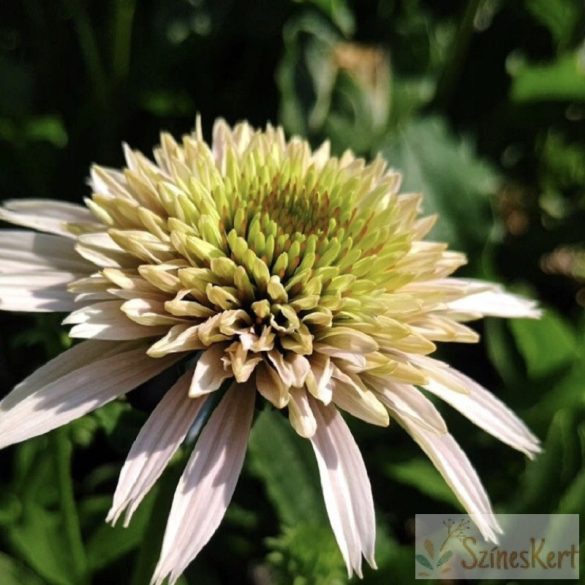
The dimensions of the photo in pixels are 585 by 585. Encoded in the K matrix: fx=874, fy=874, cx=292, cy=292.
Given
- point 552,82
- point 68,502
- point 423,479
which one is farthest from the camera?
point 552,82

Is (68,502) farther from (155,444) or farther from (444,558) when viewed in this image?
Result: (444,558)

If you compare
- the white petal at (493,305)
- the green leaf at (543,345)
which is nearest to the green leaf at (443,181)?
the green leaf at (543,345)

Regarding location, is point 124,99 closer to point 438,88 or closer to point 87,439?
point 438,88

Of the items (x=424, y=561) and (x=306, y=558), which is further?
(x=424, y=561)

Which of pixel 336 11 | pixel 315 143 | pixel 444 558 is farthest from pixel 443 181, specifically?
pixel 444 558

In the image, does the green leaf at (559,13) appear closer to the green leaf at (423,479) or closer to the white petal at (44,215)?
the green leaf at (423,479)

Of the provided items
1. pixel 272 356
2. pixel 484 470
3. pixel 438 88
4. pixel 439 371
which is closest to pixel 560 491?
pixel 484 470
